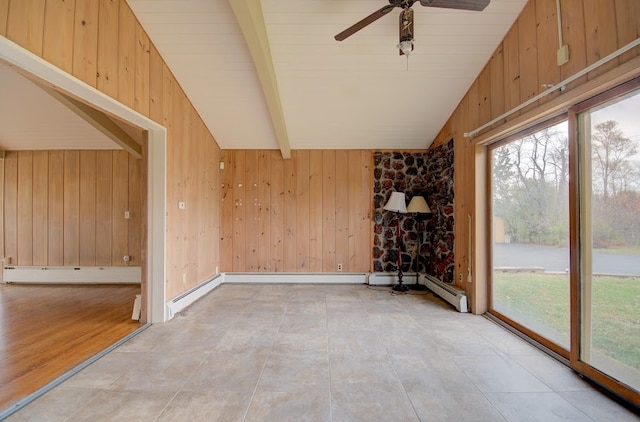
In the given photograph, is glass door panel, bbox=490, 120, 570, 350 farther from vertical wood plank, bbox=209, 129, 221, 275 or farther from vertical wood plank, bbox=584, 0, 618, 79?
vertical wood plank, bbox=209, 129, 221, 275

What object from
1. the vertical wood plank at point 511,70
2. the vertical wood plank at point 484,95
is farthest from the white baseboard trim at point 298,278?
the vertical wood plank at point 511,70

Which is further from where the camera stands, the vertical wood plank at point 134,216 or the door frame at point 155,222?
the vertical wood plank at point 134,216

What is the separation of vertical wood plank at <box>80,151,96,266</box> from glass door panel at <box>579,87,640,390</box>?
649 cm

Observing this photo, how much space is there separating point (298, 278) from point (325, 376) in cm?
296

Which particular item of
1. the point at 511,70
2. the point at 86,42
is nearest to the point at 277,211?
the point at 86,42

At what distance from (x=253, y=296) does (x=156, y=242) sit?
5.32 feet

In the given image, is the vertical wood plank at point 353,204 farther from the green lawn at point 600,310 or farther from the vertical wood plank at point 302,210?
the green lawn at point 600,310

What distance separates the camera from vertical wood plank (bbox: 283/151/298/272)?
5070 mm

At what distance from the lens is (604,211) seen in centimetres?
204

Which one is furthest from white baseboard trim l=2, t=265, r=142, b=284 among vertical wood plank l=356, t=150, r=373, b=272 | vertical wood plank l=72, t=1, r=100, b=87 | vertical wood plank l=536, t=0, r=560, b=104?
vertical wood plank l=536, t=0, r=560, b=104

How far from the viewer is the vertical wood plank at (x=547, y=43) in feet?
7.63

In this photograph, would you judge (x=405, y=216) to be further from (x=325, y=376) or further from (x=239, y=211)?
(x=325, y=376)

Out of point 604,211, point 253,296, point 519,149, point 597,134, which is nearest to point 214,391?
point 253,296

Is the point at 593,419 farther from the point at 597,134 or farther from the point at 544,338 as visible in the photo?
the point at 597,134
